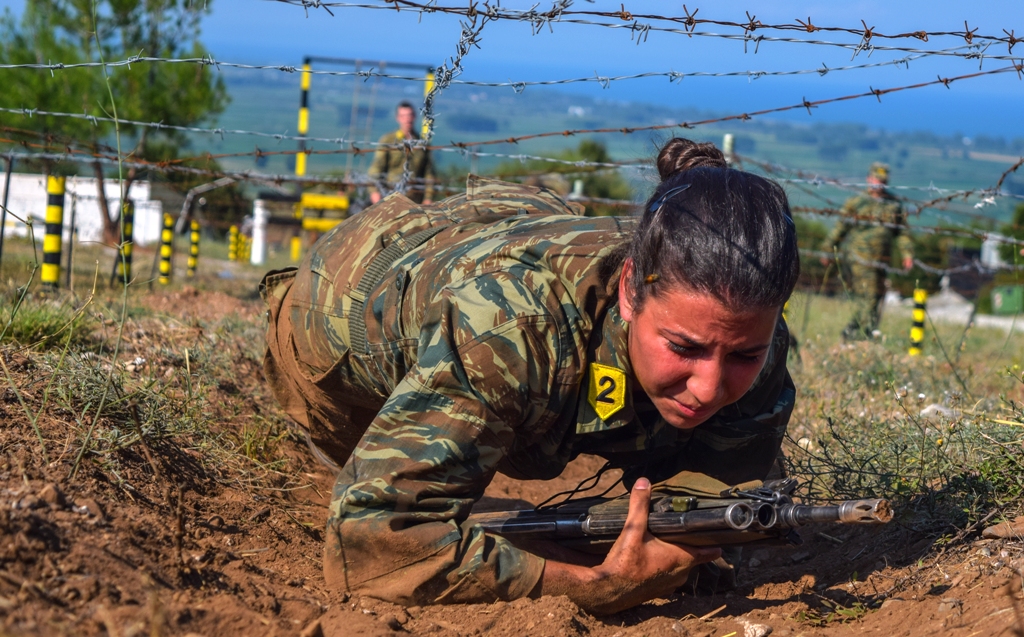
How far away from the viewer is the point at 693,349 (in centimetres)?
221

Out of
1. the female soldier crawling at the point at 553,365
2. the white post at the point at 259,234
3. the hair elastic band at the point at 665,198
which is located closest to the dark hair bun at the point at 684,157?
the female soldier crawling at the point at 553,365

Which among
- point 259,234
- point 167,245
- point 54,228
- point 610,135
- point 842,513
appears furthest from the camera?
point 610,135

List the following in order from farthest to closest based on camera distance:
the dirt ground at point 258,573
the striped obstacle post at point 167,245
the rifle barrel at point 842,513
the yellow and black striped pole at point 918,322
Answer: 1. the striped obstacle post at point 167,245
2. the yellow and black striped pole at point 918,322
3. the rifle barrel at point 842,513
4. the dirt ground at point 258,573

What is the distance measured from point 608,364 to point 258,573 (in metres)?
1.11

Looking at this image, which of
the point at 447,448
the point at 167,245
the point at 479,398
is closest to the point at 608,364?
the point at 479,398

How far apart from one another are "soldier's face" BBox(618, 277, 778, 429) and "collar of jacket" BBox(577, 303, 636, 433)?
0.04 m

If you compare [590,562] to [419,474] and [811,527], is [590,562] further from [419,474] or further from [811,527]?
[811,527]

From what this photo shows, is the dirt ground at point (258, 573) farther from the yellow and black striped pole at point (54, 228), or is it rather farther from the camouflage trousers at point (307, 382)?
the yellow and black striped pole at point (54, 228)

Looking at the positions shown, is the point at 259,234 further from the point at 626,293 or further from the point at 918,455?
the point at 626,293

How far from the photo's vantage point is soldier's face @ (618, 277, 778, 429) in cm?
214

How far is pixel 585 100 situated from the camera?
115 meters

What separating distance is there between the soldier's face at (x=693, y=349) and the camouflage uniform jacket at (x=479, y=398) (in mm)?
114

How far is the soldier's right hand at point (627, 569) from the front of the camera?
2469 mm

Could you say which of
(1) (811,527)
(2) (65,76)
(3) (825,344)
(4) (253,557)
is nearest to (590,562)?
(4) (253,557)
